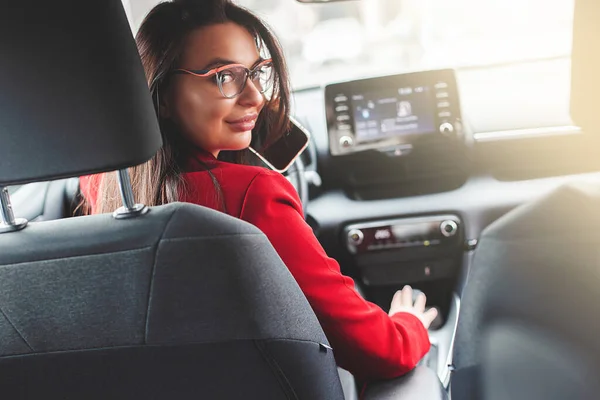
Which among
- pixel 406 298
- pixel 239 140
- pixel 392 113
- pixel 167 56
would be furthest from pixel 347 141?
pixel 167 56

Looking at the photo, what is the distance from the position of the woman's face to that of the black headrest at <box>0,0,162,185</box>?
17.1 inches

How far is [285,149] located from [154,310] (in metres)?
0.94

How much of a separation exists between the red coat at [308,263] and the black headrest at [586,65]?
0.56m

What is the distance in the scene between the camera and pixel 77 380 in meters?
1.11

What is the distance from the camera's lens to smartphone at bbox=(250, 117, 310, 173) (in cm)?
188

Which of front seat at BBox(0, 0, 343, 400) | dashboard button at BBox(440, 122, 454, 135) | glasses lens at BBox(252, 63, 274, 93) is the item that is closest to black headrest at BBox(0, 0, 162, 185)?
front seat at BBox(0, 0, 343, 400)

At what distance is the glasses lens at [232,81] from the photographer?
4.70 feet

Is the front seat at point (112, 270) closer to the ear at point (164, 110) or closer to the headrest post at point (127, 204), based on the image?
the headrest post at point (127, 204)

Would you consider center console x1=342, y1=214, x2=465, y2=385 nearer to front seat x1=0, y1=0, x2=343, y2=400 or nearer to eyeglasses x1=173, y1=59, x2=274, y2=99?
eyeglasses x1=173, y1=59, x2=274, y2=99

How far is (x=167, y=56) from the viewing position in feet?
4.62

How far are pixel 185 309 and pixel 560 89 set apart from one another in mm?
2469

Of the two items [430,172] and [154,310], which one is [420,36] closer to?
[430,172]

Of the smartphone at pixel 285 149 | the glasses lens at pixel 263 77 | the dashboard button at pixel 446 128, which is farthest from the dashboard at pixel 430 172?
the glasses lens at pixel 263 77

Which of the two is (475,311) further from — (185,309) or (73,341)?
(73,341)
